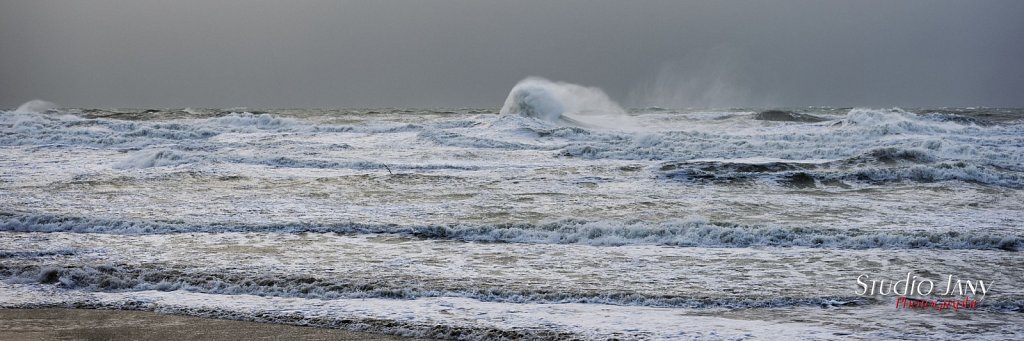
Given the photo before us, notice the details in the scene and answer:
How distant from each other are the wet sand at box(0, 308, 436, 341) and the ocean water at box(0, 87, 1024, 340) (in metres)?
0.20

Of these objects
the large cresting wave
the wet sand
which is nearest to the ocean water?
the wet sand

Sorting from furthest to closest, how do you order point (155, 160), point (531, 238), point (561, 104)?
1. point (561, 104)
2. point (155, 160)
3. point (531, 238)

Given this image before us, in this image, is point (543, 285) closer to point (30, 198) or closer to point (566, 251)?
point (566, 251)

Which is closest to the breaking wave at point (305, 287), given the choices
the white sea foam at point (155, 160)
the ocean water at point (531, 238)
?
the ocean water at point (531, 238)

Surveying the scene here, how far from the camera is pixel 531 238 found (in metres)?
8.73

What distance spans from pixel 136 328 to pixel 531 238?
14.2 ft

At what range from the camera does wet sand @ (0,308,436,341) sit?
206 inches

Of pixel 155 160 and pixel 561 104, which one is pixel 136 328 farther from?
pixel 561 104

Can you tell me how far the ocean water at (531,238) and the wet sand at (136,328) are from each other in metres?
0.20

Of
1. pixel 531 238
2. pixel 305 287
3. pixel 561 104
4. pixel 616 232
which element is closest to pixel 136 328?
pixel 305 287

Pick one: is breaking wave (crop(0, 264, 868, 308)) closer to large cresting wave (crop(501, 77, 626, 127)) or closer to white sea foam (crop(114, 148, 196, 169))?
white sea foam (crop(114, 148, 196, 169))

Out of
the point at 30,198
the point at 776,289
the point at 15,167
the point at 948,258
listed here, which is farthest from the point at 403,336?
the point at 15,167

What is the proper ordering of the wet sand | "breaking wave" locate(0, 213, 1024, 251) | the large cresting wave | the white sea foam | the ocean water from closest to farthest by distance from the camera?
the wet sand → the ocean water → "breaking wave" locate(0, 213, 1024, 251) → the white sea foam → the large cresting wave

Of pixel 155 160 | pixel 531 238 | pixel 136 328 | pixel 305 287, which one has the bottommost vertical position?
pixel 136 328
